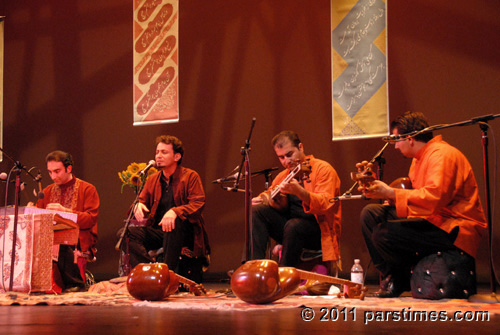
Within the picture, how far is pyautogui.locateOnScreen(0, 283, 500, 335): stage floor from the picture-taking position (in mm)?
1998

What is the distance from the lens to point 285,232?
409 centimetres

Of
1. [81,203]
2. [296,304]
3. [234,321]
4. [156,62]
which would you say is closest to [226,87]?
[156,62]

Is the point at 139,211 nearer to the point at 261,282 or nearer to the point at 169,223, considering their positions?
the point at 169,223

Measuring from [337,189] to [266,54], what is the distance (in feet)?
7.60

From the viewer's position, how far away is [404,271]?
3666 millimetres

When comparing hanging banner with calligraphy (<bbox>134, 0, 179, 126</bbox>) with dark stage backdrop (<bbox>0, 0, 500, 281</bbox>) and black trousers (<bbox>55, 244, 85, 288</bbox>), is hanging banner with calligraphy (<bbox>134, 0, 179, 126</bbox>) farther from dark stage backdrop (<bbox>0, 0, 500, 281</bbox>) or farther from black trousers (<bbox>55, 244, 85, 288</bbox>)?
black trousers (<bbox>55, 244, 85, 288</bbox>)

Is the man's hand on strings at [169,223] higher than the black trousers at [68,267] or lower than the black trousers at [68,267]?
higher

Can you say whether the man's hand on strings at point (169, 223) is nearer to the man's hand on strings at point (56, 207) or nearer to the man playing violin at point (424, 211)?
the man's hand on strings at point (56, 207)

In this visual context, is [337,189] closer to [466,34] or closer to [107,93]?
[466,34]

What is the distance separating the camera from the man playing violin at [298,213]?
403cm

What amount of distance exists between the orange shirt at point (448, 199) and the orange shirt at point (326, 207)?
757 millimetres

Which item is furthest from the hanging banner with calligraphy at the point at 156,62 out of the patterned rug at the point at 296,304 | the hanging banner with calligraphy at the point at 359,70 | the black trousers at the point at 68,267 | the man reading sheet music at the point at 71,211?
the patterned rug at the point at 296,304

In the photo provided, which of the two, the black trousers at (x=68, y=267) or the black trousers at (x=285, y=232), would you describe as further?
the black trousers at (x=68, y=267)

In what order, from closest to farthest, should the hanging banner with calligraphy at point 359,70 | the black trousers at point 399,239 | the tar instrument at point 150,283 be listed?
the tar instrument at point 150,283 → the black trousers at point 399,239 → the hanging banner with calligraphy at point 359,70
